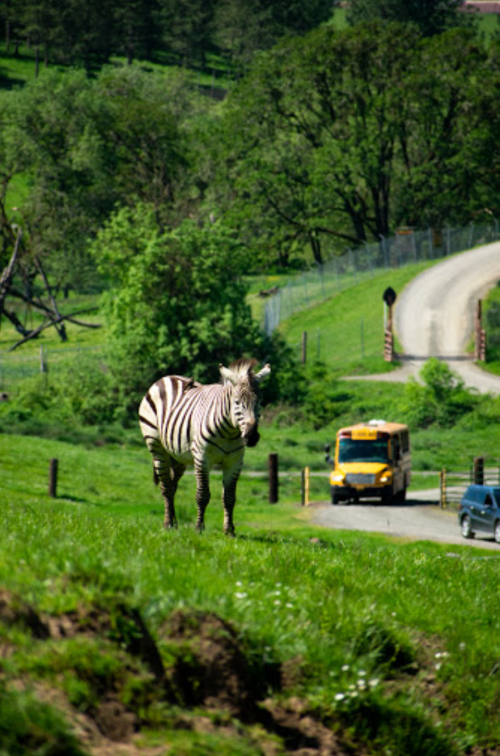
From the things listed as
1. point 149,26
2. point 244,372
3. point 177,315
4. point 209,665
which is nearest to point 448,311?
point 177,315

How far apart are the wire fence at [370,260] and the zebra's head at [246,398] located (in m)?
67.5

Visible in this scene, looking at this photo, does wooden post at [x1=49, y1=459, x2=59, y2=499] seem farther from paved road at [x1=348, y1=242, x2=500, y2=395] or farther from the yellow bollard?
paved road at [x1=348, y1=242, x2=500, y2=395]

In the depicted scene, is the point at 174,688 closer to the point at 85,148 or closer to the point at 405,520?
the point at 405,520

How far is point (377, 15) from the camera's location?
137625 mm

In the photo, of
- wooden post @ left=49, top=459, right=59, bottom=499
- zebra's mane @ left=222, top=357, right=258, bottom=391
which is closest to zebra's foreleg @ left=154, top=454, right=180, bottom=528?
zebra's mane @ left=222, top=357, right=258, bottom=391

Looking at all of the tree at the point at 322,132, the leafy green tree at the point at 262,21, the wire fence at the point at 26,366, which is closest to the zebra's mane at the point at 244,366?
the wire fence at the point at 26,366

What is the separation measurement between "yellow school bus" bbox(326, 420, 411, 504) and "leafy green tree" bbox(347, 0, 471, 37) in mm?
102732

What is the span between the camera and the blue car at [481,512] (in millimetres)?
29672

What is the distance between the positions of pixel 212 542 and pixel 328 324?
211 ft

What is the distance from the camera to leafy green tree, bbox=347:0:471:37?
13250 cm

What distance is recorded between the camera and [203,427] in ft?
48.2

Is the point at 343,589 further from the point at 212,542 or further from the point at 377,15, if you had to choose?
the point at 377,15

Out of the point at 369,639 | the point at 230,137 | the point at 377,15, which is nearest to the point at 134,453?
the point at 369,639

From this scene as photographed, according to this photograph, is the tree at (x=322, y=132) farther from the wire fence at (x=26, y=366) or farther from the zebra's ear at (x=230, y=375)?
the zebra's ear at (x=230, y=375)
